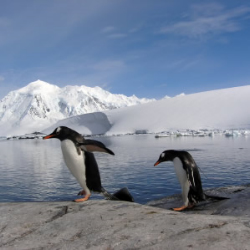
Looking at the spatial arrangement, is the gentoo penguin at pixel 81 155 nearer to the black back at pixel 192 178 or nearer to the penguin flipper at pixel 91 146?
the penguin flipper at pixel 91 146

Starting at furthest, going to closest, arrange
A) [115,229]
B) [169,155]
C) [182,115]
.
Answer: [182,115] → [169,155] → [115,229]

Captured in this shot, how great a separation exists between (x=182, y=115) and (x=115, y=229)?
91.3 meters

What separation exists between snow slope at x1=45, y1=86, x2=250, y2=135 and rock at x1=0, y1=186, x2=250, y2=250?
8271 cm

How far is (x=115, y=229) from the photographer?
126 inches

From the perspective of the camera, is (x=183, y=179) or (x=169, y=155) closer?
(x=183, y=179)

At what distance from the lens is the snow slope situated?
87.1 meters

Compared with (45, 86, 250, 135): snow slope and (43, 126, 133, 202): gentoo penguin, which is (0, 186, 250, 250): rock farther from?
(45, 86, 250, 135): snow slope

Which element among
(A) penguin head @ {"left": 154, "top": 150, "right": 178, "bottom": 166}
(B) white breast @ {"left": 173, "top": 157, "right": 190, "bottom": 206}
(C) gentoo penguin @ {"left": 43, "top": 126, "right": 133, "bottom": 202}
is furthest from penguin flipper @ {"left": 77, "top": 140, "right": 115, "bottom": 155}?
(B) white breast @ {"left": 173, "top": 157, "right": 190, "bottom": 206}

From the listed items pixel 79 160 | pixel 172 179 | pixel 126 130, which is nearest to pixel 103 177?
pixel 172 179

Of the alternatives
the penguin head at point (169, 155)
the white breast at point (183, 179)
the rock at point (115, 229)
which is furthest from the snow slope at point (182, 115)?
the rock at point (115, 229)

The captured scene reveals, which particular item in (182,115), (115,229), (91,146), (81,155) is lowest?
(115,229)

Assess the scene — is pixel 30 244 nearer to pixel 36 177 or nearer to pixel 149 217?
pixel 149 217

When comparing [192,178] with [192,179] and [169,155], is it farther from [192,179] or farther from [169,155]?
[169,155]

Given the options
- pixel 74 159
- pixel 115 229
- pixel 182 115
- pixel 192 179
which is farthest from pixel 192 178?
pixel 182 115
